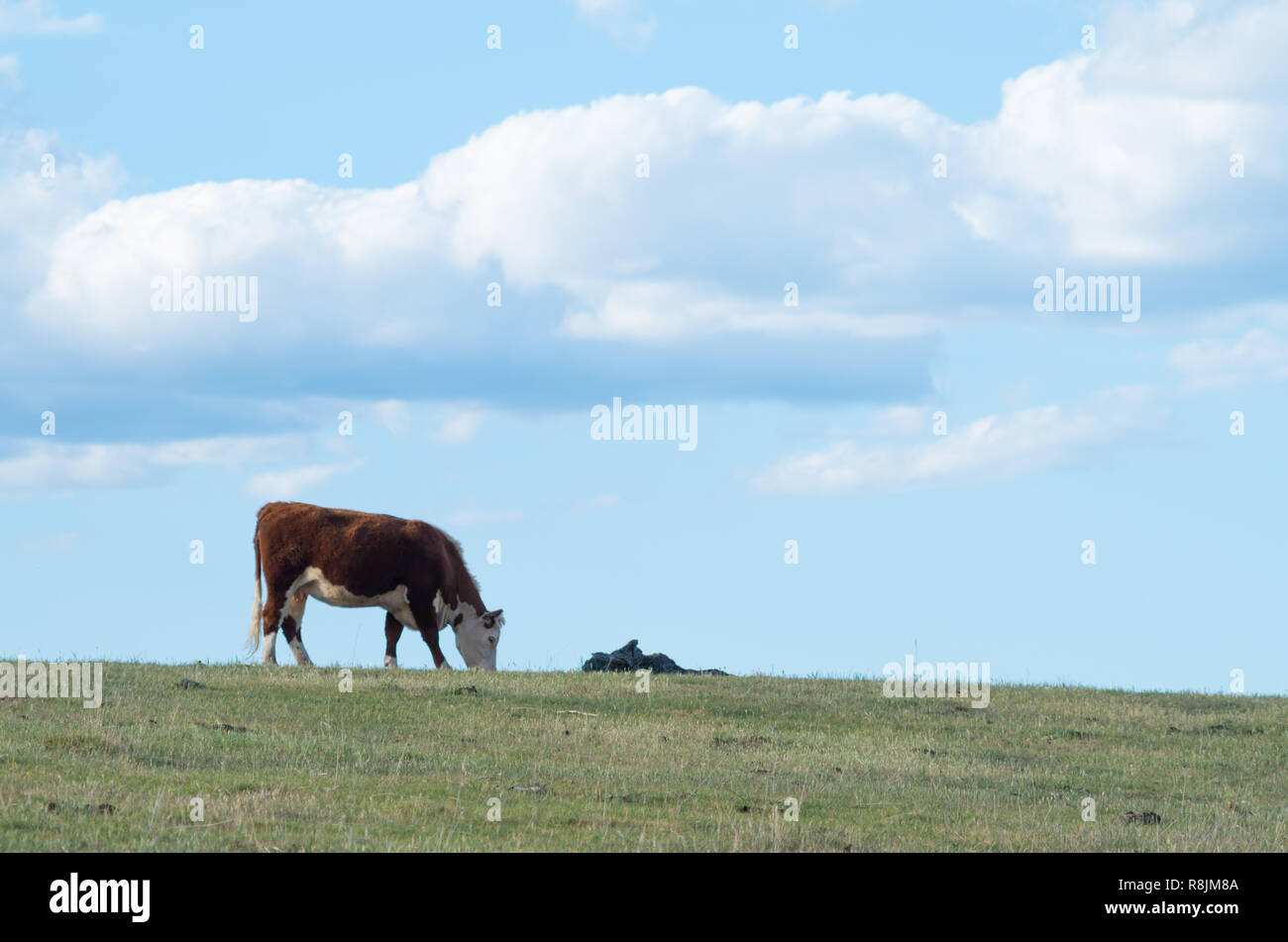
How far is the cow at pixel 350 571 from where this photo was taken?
30906 mm

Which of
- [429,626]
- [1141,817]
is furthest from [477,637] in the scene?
[1141,817]

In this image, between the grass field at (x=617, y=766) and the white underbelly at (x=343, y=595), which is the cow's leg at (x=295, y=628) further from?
the grass field at (x=617, y=766)

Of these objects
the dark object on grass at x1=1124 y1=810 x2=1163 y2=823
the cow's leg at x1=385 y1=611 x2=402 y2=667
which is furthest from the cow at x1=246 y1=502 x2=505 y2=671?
the dark object on grass at x1=1124 y1=810 x2=1163 y2=823

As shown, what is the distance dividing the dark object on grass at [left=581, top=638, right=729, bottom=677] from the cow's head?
3.14 m

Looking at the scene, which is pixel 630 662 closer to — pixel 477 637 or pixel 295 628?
pixel 477 637

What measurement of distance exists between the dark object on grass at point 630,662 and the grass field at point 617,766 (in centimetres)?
343

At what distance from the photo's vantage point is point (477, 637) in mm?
32875
